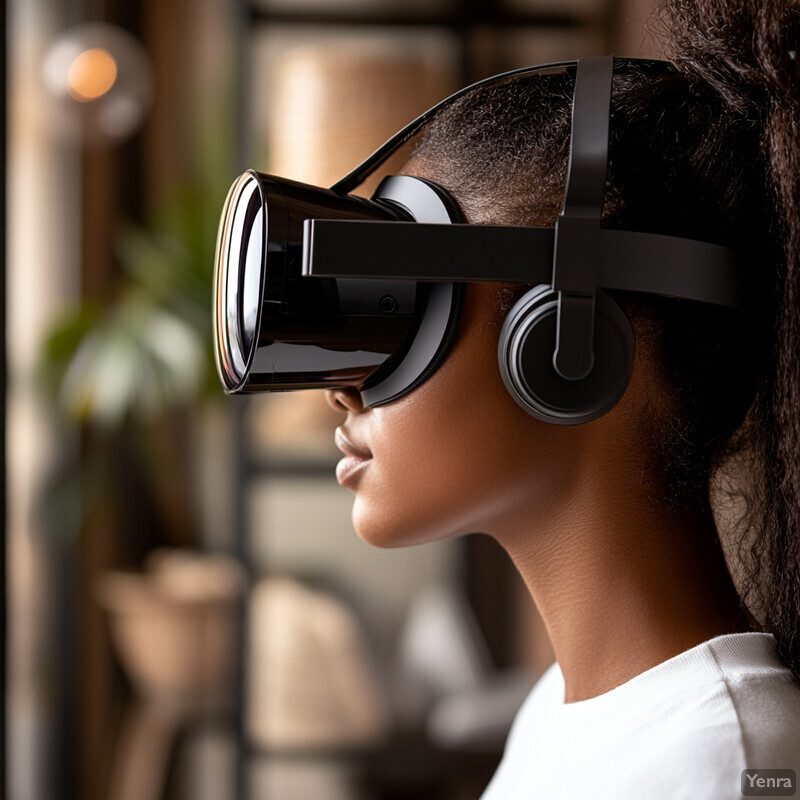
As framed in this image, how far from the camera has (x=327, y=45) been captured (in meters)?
2.22

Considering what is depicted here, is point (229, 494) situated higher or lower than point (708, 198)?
lower

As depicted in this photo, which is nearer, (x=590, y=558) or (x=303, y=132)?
(x=590, y=558)

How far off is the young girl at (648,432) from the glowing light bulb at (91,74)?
76.9 inches

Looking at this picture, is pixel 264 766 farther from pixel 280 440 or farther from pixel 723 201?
pixel 723 201

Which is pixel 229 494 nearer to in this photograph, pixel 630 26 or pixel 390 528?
pixel 630 26

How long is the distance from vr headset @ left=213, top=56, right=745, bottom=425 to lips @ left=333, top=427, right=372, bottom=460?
6 cm

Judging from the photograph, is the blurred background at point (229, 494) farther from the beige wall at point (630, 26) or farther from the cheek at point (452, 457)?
the cheek at point (452, 457)

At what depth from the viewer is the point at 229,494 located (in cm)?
257

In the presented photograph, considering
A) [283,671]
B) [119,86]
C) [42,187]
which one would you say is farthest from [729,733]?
[42,187]

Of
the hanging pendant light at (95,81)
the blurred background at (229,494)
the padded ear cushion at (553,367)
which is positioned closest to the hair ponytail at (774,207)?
the padded ear cushion at (553,367)

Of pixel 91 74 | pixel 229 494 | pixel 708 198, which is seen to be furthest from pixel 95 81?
pixel 708 198

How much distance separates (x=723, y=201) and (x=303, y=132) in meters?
1.44

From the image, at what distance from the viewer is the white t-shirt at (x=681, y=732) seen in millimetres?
526

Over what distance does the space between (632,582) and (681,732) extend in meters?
0.11
